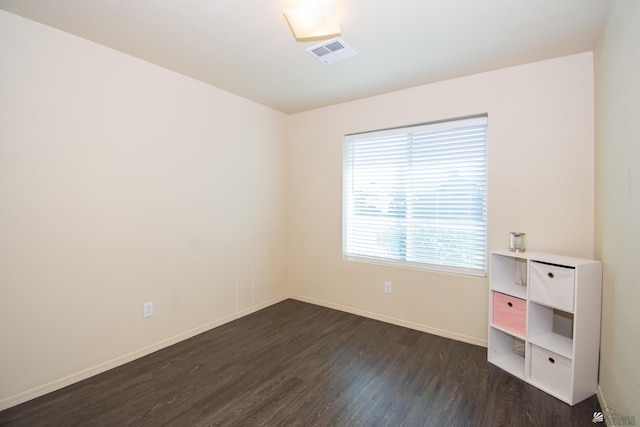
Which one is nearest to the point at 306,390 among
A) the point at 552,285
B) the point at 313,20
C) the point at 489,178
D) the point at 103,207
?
the point at 552,285

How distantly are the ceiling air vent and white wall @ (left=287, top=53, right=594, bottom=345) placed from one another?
100 centimetres

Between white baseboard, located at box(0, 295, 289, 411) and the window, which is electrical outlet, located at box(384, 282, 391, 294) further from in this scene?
white baseboard, located at box(0, 295, 289, 411)

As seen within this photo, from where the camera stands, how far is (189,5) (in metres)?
1.80

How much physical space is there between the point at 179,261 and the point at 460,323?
9.09 feet

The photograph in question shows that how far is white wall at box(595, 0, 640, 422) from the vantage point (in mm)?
1387

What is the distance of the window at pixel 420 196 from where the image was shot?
9.19 feet

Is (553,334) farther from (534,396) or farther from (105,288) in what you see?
(105,288)

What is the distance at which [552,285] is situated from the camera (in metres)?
2.05

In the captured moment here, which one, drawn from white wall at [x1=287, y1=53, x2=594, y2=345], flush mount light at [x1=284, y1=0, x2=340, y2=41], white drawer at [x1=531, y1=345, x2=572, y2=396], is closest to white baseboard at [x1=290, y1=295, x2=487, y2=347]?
white wall at [x1=287, y1=53, x2=594, y2=345]

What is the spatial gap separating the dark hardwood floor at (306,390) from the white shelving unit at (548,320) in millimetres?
131

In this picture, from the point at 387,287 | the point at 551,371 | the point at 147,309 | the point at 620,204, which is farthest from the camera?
the point at 387,287

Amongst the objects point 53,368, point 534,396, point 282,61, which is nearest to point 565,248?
point 534,396

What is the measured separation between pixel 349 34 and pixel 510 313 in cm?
246

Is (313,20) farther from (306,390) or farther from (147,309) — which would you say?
(147,309)
